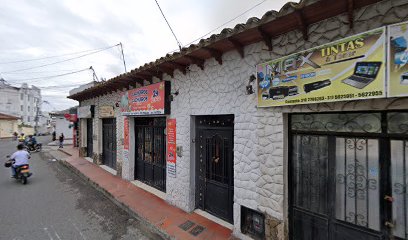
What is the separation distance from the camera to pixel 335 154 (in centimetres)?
317

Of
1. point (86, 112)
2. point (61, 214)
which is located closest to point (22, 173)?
point (61, 214)

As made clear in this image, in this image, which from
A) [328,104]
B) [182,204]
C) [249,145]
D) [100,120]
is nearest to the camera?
[328,104]

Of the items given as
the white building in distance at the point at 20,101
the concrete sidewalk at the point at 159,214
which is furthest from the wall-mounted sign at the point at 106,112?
the white building in distance at the point at 20,101

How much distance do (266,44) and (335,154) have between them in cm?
206

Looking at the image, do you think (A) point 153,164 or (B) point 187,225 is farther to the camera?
(A) point 153,164

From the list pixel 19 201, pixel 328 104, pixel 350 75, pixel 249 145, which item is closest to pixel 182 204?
pixel 249 145

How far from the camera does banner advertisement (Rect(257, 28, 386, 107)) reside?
252cm

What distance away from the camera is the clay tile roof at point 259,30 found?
275cm

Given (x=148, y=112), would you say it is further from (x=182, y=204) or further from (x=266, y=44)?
(x=266, y=44)

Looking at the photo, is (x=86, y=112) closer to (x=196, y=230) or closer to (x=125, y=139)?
(x=125, y=139)

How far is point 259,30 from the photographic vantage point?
338 centimetres

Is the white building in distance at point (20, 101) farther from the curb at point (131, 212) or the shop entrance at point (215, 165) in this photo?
the shop entrance at point (215, 165)

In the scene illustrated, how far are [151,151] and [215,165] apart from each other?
3.16m

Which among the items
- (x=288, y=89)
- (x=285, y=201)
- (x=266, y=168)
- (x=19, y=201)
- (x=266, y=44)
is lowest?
(x=19, y=201)
